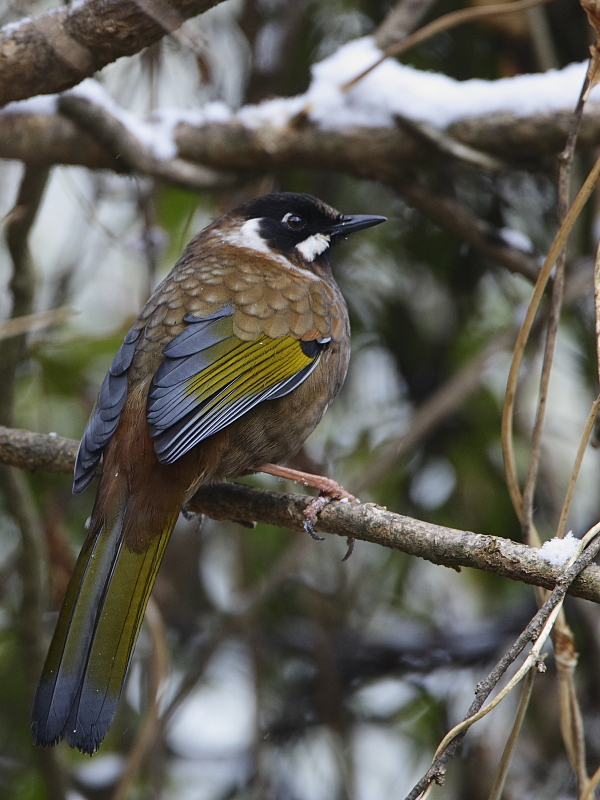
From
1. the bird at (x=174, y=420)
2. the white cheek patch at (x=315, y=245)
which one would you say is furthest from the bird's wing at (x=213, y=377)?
the white cheek patch at (x=315, y=245)

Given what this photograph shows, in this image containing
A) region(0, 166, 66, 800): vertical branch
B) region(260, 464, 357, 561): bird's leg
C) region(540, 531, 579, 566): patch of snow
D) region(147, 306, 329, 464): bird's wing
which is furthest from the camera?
region(0, 166, 66, 800): vertical branch

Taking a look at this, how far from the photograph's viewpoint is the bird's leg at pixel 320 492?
248 cm

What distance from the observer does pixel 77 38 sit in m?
2.47

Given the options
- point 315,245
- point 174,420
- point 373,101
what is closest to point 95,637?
point 174,420

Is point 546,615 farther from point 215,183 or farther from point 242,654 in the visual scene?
point 242,654

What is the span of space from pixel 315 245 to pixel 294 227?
0.12 meters

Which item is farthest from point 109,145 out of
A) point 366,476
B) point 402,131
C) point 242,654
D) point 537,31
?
point 242,654

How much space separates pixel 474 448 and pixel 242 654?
1.70 meters

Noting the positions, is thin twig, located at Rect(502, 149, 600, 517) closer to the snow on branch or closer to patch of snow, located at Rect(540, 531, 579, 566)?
patch of snow, located at Rect(540, 531, 579, 566)

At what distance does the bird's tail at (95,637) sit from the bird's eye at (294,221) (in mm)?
1699

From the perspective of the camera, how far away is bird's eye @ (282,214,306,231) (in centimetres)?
391

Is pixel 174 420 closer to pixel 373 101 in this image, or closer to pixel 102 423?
pixel 102 423

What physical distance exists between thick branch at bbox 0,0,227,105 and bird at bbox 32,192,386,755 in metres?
0.89

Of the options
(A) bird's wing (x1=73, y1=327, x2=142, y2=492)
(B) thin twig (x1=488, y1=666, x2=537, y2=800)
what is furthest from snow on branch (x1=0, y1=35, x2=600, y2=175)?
(B) thin twig (x1=488, y1=666, x2=537, y2=800)
